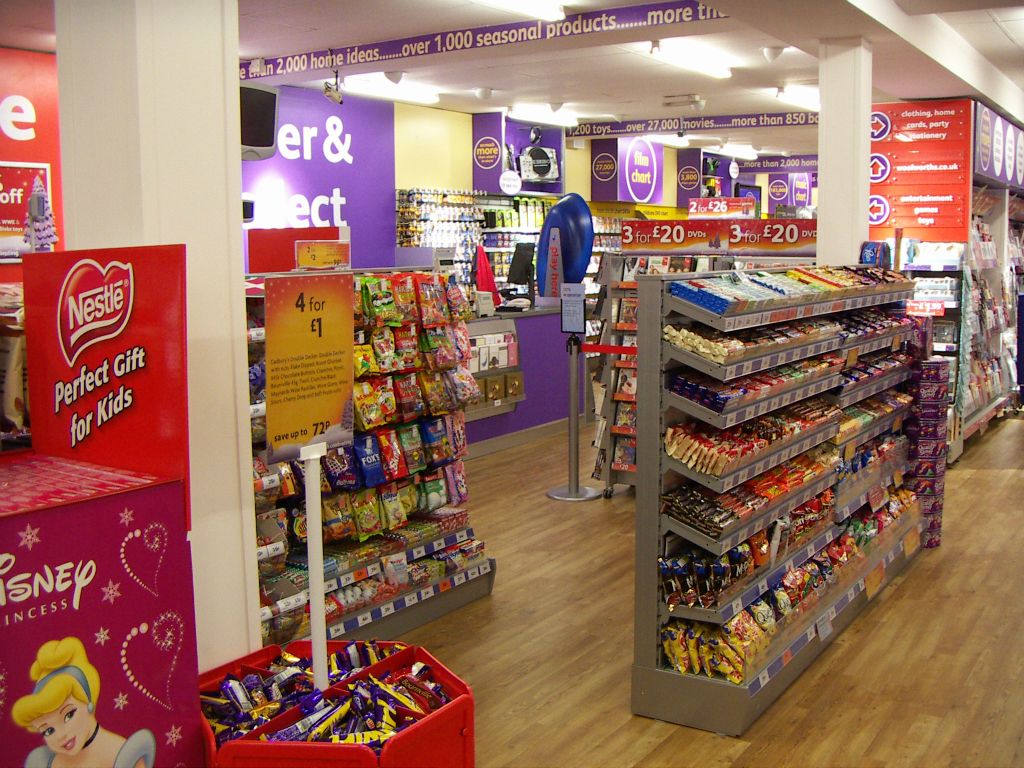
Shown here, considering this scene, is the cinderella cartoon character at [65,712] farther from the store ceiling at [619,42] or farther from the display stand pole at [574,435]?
the display stand pole at [574,435]

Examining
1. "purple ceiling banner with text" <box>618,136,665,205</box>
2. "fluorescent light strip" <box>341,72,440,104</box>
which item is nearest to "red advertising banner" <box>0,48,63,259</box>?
"fluorescent light strip" <box>341,72,440,104</box>

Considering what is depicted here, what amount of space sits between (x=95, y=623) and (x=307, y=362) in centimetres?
89

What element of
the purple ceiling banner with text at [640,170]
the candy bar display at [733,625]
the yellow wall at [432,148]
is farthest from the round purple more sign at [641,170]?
the candy bar display at [733,625]

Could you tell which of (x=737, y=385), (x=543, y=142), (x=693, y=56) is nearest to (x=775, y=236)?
(x=693, y=56)

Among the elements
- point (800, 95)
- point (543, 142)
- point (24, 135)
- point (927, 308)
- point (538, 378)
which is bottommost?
point (538, 378)

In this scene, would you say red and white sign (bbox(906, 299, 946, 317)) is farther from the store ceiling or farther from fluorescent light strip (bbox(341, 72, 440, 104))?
fluorescent light strip (bbox(341, 72, 440, 104))

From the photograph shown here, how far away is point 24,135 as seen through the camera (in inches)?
346

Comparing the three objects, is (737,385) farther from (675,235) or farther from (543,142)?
(543,142)

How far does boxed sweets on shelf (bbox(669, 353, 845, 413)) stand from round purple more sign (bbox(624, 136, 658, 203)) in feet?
45.2

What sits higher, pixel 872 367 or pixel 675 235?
pixel 675 235

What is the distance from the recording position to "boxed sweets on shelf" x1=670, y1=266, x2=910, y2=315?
3.73 meters

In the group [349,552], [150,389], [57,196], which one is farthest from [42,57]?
[150,389]

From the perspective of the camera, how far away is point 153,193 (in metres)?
2.38

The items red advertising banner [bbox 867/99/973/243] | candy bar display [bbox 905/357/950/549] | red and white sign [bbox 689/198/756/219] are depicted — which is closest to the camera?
candy bar display [bbox 905/357/950/549]
